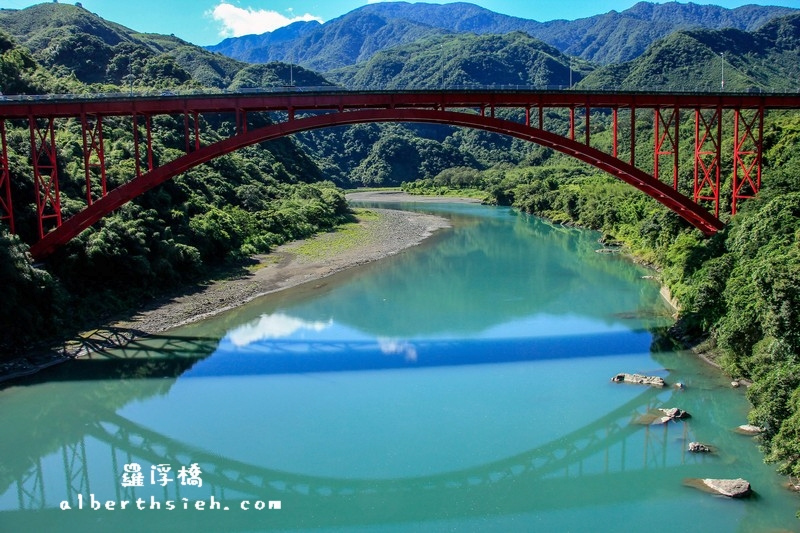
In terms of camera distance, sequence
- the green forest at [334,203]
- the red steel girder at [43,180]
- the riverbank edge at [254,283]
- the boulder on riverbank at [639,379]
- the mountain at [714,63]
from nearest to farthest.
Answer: the green forest at [334,203], the boulder on riverbank at [639,379], the riverbank edge at [254,283], the red steel girder at [43,180], the mountain at [714,63]

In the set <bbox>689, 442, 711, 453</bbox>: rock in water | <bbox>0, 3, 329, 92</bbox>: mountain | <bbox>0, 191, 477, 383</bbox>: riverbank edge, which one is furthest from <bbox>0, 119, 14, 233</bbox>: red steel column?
<bbox>0, 3, 329, 92</bbox>: mountain

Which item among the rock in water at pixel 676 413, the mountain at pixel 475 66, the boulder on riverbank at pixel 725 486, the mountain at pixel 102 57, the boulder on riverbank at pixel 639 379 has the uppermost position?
the mountain at pixel 475 66

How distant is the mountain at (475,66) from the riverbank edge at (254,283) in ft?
242

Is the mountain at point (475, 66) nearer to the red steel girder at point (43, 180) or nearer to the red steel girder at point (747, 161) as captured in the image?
the red steel girder at point (747, 161)

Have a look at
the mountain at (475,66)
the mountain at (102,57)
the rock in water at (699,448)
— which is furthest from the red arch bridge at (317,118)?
the mountain at (475,66)

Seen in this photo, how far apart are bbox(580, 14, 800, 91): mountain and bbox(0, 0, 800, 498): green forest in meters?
0.27

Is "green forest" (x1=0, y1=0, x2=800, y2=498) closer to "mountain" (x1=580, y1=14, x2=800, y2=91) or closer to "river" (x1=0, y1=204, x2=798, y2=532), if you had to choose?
"mountain" (x1=580, y1=14, x2=800, y2=91)

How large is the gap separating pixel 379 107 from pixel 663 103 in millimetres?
8430

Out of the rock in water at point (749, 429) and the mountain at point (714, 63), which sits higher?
the mountain at point (714, 63)

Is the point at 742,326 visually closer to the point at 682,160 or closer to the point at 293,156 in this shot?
the point at 682,160

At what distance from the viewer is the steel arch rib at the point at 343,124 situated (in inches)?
747

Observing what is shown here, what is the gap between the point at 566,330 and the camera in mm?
20156

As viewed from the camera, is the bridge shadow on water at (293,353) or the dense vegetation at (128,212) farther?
the dense vegetation at (128,212)

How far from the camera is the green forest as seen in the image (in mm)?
14898
